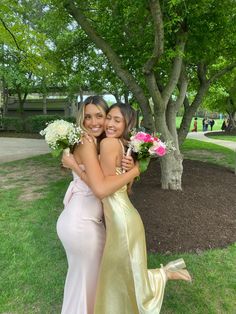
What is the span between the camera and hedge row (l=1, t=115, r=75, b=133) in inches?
1059

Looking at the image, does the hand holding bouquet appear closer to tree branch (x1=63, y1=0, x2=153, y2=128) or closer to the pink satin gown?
the pink satin gown

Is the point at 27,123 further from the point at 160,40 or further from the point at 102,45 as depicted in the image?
the point at 160,40

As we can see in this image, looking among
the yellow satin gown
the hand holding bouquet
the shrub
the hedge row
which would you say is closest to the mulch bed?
the yellow satin gown

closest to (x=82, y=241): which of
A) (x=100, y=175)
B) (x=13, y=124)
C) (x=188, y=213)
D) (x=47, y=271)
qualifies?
(x=100, y=175)

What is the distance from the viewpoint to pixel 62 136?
8.97ft

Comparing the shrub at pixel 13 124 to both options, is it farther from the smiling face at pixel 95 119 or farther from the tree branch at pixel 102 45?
the smiling face at pixel 95 119

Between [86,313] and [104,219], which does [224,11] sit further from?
[86,313]

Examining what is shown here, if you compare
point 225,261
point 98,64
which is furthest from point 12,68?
point 225,261

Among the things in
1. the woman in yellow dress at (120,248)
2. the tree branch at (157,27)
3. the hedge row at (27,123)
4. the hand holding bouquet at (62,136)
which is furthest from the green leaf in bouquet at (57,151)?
the hedge row at (27,123)

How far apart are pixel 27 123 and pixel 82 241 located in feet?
85.9

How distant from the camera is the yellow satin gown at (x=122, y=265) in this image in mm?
2711

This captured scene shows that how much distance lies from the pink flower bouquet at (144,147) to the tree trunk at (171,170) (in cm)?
439

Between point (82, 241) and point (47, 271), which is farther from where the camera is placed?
point (47, 271)

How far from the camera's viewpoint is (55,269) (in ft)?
14.5
